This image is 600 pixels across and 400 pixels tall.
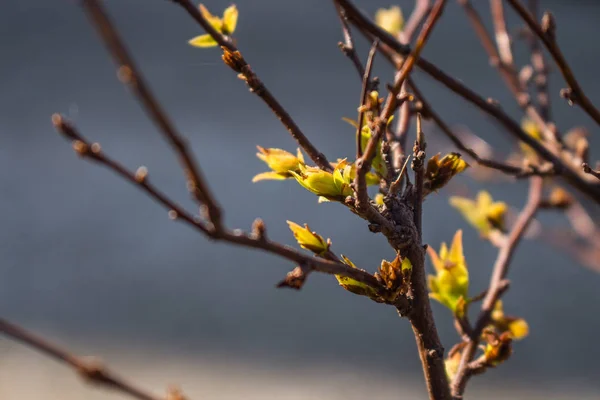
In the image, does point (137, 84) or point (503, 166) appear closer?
point (137, 84)

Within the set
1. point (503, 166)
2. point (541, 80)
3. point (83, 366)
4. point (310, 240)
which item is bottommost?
point (83, 366)

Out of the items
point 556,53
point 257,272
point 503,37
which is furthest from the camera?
point 257,272

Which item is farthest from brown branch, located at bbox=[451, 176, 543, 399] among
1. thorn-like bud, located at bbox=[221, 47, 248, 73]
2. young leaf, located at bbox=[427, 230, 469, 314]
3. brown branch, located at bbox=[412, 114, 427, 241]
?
thorn-like bud, located at bbox=[221, 47, 248, 73]

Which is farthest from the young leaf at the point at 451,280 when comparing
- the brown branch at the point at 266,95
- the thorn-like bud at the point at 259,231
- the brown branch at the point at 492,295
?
the thorn-like bud at the point at 259,231

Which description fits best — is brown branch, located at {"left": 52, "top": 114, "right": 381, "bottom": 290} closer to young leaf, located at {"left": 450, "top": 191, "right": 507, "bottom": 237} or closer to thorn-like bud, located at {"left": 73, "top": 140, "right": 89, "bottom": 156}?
thorn-like bud, located at {"left": 73, "top": 140, "right": 89, "bottom": 156}

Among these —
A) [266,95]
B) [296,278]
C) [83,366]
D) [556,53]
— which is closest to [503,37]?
[556,53]

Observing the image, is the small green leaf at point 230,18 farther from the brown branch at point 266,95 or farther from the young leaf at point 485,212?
the young leaf at point 485,212

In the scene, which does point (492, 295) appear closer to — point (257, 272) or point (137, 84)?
point (137, 84)

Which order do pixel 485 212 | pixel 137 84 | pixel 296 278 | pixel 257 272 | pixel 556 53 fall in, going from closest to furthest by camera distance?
pixel 137 84
pixel 296 278
pixel 556 53
pixel 485 212
pixel 257 272
